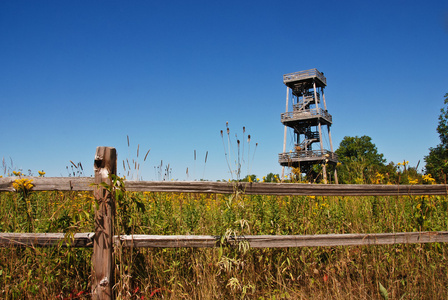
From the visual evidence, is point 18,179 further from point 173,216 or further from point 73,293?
point 173,216

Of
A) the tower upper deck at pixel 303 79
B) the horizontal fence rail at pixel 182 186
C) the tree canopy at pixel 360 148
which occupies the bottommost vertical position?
the horizontal fence rail at pixel 182 186

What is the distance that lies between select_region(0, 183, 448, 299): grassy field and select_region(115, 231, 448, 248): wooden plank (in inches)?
4.2

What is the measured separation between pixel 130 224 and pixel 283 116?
3089 cm

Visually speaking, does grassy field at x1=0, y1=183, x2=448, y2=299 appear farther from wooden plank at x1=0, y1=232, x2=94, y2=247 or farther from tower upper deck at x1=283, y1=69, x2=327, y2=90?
tower upper deck at x1=283, y1=69, x2=327, y2=90

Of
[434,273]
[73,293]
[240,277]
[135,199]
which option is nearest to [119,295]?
[73,293]

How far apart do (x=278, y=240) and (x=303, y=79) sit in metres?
30.9

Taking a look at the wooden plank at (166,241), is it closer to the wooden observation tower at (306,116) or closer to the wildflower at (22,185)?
the wildflower at (22,185)

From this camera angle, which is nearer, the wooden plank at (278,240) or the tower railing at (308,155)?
the wooden plank at (278,240)

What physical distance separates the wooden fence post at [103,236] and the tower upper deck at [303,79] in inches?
1221

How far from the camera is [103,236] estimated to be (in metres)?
2.51

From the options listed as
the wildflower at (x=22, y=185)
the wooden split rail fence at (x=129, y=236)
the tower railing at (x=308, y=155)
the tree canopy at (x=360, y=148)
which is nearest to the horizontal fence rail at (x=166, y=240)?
the wooden split rail fence at (x=129, y=236)

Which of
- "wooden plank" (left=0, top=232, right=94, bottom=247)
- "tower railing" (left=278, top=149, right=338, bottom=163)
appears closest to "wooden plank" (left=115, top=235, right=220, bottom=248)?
"wooden plank" (left=0, top=232, right=94, bottom=247)

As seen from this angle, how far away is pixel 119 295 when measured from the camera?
2.41m

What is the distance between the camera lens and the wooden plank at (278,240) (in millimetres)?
2562
